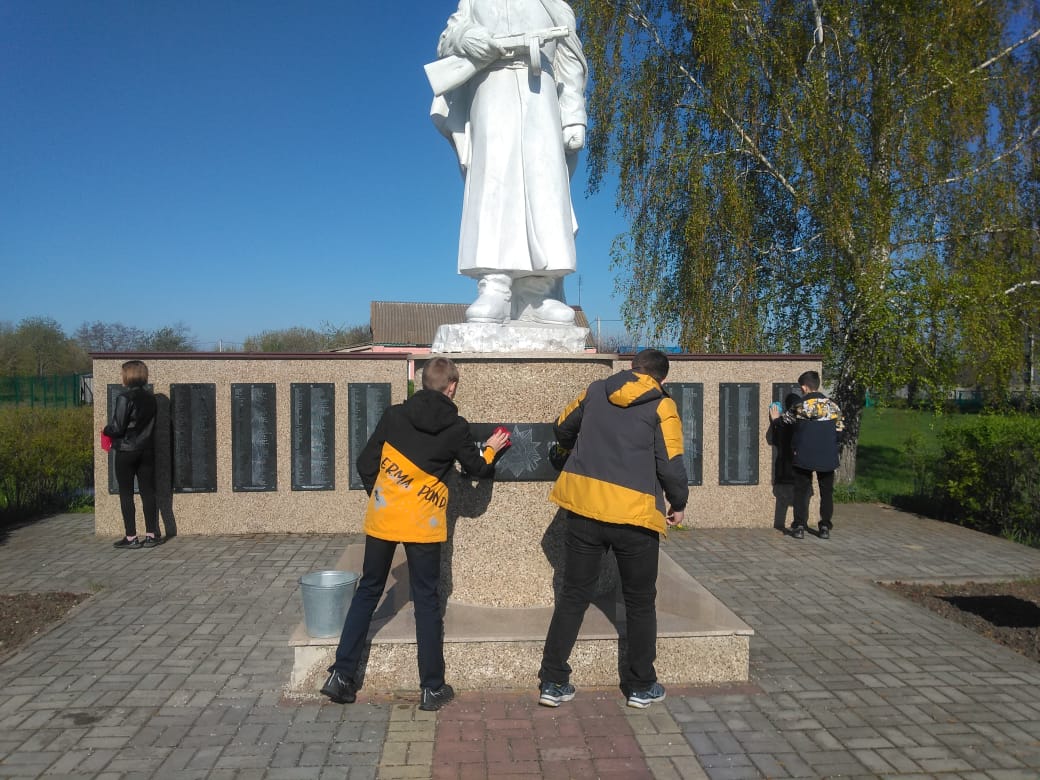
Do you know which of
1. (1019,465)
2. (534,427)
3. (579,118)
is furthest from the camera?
(1019,465)

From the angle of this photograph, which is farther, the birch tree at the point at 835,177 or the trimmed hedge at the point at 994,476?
the birch tree at the point at 835,177

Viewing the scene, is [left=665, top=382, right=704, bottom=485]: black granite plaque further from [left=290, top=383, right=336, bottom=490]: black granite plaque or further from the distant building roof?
the distant building roof

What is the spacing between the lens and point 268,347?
41750mm

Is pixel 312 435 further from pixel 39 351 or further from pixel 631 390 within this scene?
pixel 39 351

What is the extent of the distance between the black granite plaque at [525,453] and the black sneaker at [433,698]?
1.17 meters

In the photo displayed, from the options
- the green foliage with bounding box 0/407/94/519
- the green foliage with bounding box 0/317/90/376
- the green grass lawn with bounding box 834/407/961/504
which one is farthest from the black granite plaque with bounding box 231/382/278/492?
the green foliage with bounding box 0/317/90/376

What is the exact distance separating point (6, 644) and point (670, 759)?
417 centimetres

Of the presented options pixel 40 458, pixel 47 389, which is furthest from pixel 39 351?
pixel 40 458

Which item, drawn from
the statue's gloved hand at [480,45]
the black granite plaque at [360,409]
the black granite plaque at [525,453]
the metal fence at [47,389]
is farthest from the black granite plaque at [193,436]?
the metal fence at [47,389]

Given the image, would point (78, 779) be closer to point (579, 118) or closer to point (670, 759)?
point (670, 759)

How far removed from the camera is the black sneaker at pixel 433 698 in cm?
362

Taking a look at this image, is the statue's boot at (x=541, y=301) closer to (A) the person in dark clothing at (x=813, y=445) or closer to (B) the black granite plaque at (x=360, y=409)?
(B) the black granite plaque at (x=360, y=409)

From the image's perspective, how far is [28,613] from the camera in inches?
209

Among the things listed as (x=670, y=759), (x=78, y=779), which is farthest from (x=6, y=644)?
(x=670, y=759)
